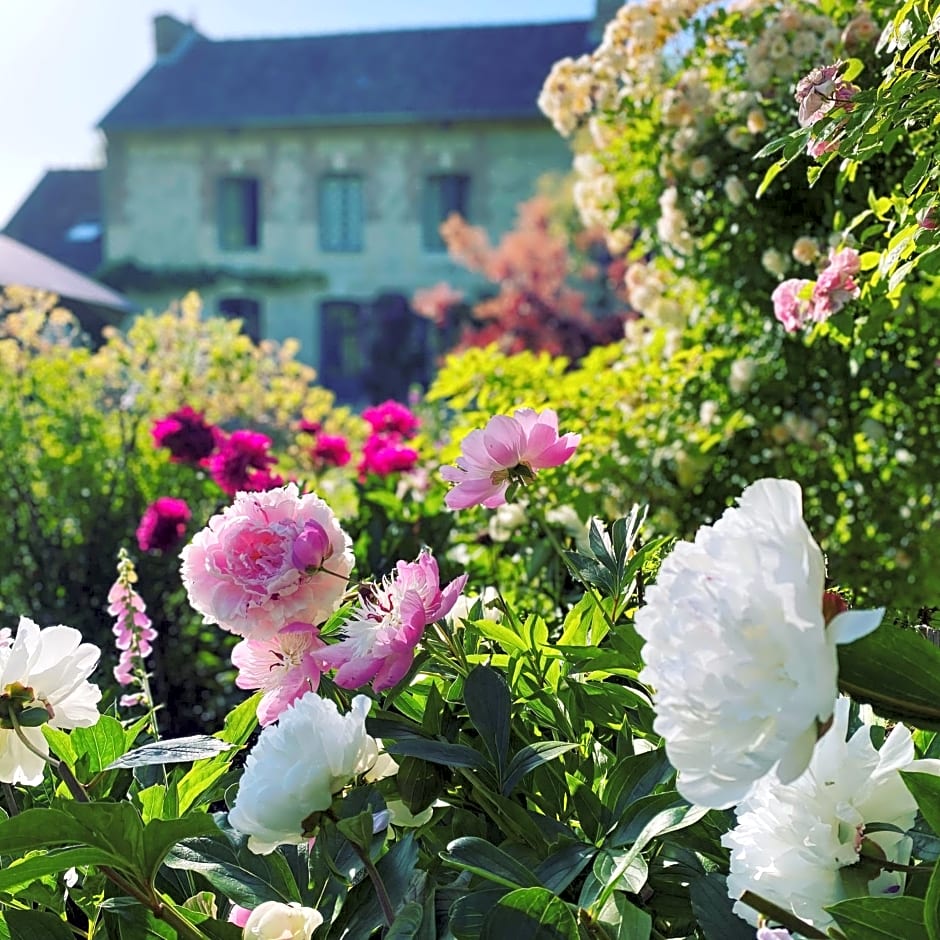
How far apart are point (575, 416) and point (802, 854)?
8.23ft

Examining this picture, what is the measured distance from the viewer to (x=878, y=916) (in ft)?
2.03

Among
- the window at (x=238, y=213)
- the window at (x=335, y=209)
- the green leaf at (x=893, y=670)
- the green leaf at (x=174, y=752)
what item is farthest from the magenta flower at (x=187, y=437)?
the window at (x=238, y=213)

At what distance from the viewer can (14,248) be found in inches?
611

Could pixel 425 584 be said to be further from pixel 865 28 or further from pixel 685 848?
pixel 865 28

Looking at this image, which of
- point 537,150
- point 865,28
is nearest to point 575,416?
point 865,28

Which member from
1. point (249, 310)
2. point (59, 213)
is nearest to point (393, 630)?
point (249, 310)

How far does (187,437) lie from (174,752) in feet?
9.20

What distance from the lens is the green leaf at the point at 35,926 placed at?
87cm

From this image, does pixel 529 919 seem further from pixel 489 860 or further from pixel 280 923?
pixel 280 923

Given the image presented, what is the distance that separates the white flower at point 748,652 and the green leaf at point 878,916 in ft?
0.36

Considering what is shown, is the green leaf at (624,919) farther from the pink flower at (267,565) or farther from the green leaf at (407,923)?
the pink flower at (267,565)

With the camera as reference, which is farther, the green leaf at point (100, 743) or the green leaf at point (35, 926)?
the green leaf at point (100, 743)

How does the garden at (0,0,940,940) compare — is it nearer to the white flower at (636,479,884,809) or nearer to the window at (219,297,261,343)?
the white flower at (636,479,884,809)

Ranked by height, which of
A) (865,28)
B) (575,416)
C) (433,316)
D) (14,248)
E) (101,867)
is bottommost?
(433,316)
